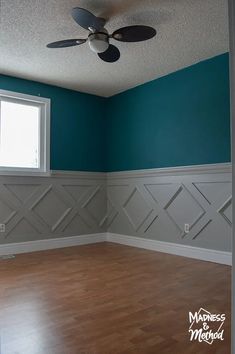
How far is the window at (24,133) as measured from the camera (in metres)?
4.12

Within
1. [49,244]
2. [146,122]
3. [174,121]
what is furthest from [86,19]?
[49,244]

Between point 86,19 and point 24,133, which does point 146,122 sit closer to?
point 24,133

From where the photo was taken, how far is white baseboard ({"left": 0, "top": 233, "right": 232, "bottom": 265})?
3.48 m

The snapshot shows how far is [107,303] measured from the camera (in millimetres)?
2137

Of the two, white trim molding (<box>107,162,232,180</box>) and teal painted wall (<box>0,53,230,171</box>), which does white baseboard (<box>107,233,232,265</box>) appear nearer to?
white trim molding (<box>107,162,232,180</box>)

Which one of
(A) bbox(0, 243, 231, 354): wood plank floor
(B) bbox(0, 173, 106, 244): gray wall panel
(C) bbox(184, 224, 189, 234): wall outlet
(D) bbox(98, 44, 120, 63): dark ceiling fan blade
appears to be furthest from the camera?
(B) bbox(0, 173, 106, 244): gray wall panel

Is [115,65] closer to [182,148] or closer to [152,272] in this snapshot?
[182,148]

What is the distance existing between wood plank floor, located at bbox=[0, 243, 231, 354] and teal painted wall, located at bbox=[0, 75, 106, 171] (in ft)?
5.64

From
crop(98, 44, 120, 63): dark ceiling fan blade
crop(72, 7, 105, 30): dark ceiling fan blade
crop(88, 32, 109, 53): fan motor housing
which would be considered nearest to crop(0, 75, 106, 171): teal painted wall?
crop(98, 44, 120, 63): dark ceiling fan blade

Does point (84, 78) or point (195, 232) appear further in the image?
point (84, 78)

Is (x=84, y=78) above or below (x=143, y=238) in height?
above

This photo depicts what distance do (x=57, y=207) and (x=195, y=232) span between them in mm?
2098

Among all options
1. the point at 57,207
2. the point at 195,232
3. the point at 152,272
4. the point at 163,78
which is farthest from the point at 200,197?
the point at 57,207

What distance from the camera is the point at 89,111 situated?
16.4 ft
